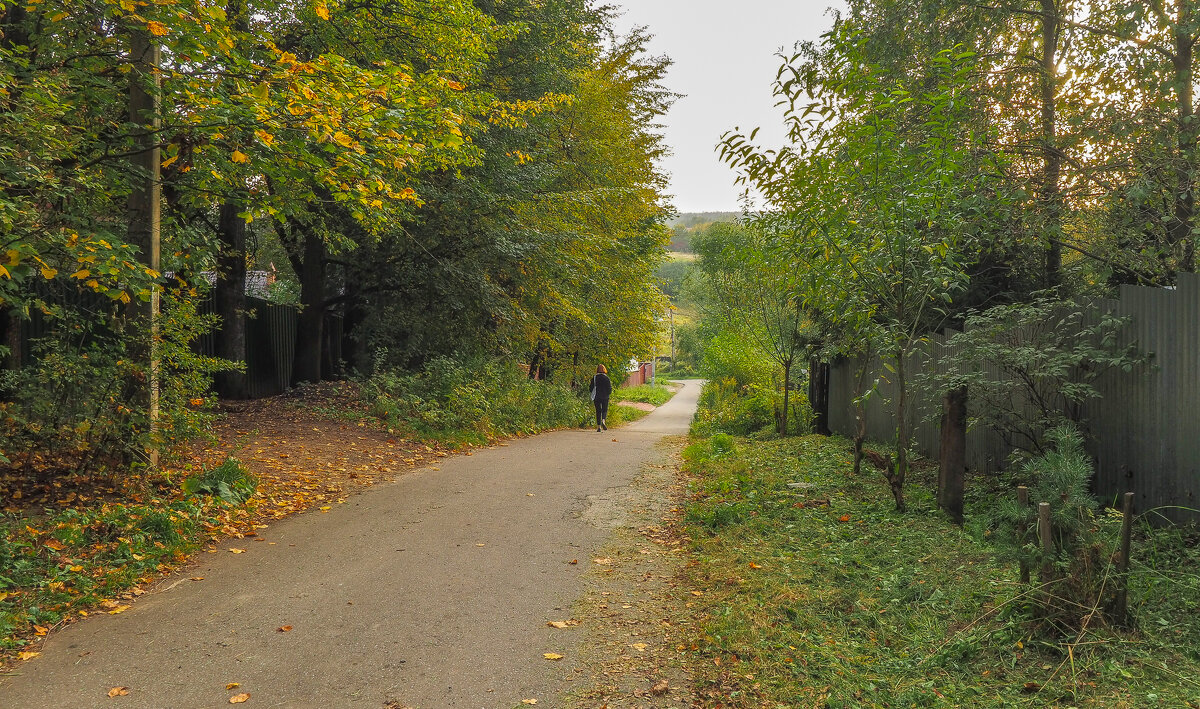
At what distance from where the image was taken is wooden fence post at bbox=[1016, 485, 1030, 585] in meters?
4.05

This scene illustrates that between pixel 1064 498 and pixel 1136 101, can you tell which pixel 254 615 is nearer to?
pixel 1064 498

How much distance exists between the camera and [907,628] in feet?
13.4

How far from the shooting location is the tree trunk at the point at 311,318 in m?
15.4

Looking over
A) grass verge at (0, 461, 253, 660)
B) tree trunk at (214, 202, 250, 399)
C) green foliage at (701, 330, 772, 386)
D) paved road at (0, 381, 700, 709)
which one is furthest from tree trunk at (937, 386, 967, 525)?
green foliage at (701, 330, 772, 386)

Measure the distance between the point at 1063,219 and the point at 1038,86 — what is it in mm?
2595

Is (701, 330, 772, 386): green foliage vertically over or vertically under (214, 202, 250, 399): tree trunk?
under

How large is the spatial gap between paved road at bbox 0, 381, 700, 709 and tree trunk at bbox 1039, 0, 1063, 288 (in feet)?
20.8

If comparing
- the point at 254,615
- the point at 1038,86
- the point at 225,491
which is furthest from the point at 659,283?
the point at 254,615

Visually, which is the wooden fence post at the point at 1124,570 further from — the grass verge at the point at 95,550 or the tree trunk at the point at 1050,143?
the grass verge at the point at 95,550

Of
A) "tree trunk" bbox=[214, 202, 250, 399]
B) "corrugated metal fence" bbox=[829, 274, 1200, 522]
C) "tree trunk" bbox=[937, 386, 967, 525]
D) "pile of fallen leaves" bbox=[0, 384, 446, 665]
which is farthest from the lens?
"tree trunk" bbox=[214, 202, 250, 399]

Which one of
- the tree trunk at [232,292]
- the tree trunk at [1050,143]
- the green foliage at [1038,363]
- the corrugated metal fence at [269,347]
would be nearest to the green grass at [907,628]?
the green foliage at [1038,363]

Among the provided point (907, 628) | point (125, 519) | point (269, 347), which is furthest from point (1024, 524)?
point (269, 347)

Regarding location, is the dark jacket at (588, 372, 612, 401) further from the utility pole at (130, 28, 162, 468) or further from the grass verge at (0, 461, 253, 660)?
the utility pole at (130, 28, 162, 468)

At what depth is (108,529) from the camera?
5723mm
